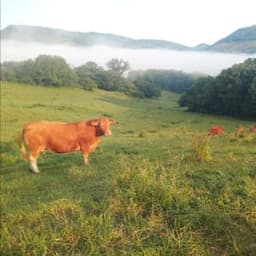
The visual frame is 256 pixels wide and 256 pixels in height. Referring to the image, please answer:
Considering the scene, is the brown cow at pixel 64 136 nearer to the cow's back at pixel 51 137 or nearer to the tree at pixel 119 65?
the cow's back at pixel 51 137

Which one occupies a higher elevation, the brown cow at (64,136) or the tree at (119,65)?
the brown cow at (64,136)

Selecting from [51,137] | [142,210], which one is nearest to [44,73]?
[51,137]

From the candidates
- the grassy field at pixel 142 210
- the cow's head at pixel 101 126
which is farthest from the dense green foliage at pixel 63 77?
the grassy field at pixel 142 210

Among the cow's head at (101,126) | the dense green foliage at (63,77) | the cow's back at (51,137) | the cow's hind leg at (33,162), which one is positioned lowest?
the dense green foliage at (63,77)

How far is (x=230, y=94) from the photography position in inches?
1738

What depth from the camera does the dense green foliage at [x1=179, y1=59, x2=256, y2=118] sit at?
138 ft

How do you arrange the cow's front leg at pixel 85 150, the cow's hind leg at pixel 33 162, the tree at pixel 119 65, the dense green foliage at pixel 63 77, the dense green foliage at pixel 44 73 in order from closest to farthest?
1. the cow's hind leg at pixel 33 162
2. the cow's front leg at pixel 85 150
3. the dense green foliage at pixel 44 73
4. the dense green foliage at pixel 63 77
5. the tree at pixel 119 65

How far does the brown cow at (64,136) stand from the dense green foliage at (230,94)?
105 ft

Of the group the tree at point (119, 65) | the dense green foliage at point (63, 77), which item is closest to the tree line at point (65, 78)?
the dense green foliage at point (63, 77)

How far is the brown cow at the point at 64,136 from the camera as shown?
37.0 feet

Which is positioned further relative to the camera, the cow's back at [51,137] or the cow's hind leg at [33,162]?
the cow's back at [51,137]

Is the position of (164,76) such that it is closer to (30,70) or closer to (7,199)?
(30,70)

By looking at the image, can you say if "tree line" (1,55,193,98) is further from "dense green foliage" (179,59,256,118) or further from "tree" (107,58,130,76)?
"tree" (107,58,130,76)

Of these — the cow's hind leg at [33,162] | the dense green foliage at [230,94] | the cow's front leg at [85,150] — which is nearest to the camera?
the cow's hind leg at [33,162]
